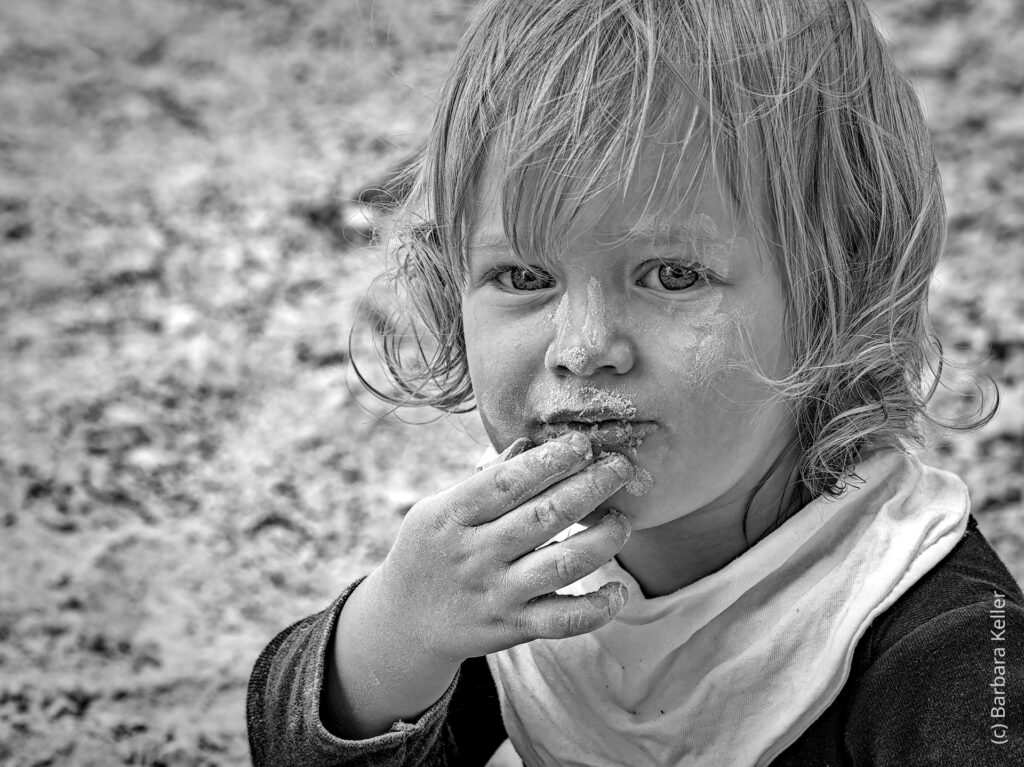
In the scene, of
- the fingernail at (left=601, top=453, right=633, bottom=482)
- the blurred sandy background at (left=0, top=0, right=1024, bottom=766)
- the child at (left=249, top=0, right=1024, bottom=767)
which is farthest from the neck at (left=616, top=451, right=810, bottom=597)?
the blurred sandy background at (left=0, top=0, right=1024, bottom=766)

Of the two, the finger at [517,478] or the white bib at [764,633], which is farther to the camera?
the white bib at [764,633]

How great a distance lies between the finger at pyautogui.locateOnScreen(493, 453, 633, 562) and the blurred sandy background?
734 mm

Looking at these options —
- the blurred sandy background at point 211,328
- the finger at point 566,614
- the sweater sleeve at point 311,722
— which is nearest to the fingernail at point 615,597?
the finger at point 566,614

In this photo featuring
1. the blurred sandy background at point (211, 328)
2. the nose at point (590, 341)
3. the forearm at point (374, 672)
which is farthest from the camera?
the blurred sandy background at point (211, 328)

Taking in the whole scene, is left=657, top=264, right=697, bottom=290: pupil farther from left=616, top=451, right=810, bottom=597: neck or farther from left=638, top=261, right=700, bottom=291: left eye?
left=616, top=451, right=810, bottom=597: neck

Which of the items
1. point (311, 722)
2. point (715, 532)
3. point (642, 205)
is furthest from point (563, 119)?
point (311, 722)

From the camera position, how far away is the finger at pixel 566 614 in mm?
1325

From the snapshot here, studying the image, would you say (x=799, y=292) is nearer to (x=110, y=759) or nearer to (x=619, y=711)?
(x=619, y=711)

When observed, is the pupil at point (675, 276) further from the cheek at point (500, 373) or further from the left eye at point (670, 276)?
the cheek at point (500, 373)

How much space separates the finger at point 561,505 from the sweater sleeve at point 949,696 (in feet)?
1.31

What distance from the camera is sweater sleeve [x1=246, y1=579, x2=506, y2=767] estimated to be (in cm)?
153

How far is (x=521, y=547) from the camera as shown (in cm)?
133

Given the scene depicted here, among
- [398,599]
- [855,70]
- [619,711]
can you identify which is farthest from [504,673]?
[855,70]

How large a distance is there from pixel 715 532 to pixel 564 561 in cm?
33
